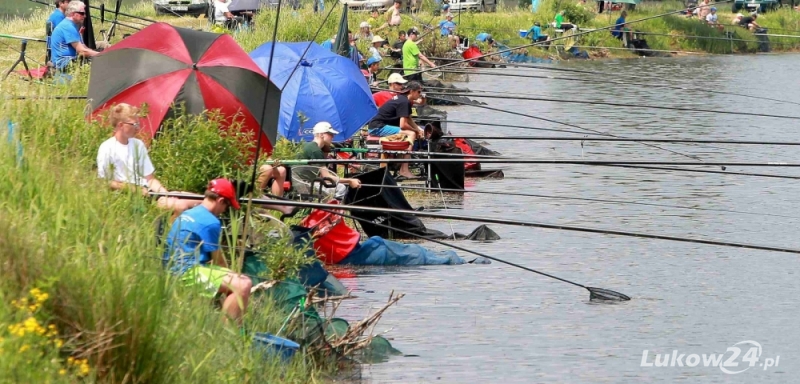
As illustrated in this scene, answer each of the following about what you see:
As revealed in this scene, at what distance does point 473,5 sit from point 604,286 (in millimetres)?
30165

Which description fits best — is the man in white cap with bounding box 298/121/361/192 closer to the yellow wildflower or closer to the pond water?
the pond water

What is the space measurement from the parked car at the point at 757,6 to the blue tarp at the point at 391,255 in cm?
3826

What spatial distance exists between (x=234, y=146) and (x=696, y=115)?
695 inches

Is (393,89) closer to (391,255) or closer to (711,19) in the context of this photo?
(391,255)

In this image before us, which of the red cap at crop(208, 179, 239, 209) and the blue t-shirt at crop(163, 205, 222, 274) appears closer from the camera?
the blue t-shirt at crop(163, 205, 222, 274)

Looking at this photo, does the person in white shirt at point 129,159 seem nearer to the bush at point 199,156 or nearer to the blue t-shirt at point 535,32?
the bush at point 199,156

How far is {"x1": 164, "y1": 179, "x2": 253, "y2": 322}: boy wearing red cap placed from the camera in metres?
6.65

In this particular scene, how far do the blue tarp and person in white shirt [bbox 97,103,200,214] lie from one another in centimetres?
249

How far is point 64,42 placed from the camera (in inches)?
482

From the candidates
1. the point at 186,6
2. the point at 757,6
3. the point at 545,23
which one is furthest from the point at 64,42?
the point at 757,6

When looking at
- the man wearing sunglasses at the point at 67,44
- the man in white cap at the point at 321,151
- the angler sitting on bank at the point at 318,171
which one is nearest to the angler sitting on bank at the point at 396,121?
the man in white cap at the point at 321,151

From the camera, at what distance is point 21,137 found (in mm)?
8008

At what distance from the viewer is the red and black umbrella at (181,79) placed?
9536 millimetres

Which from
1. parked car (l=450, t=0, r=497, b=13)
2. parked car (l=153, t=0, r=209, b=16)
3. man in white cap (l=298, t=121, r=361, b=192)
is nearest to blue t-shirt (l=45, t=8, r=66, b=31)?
man in white cap (l=298, t=121, r=361, b=192)
